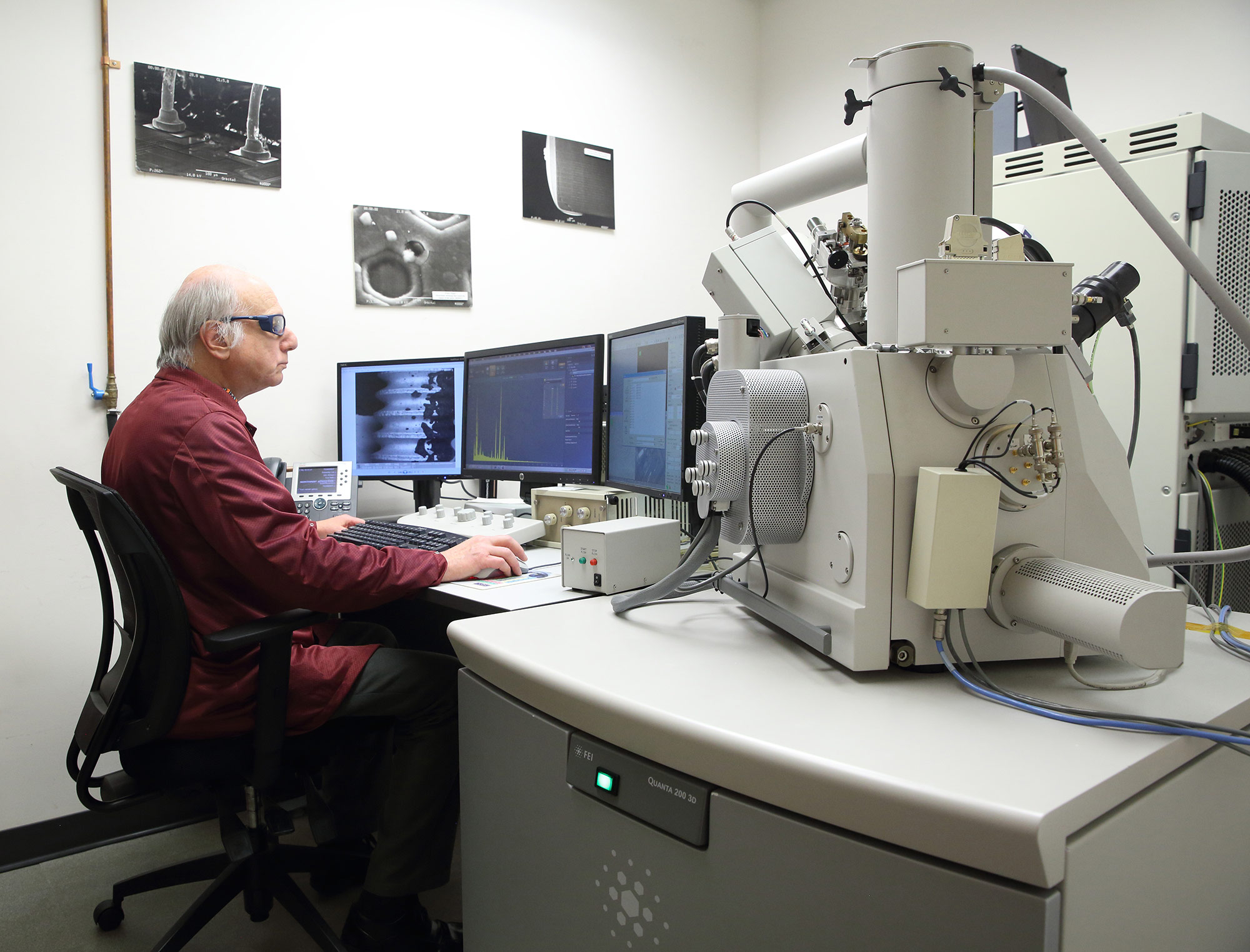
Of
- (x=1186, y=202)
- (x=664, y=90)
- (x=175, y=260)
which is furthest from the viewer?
(x=664, y=90)

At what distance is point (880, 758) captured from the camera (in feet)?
2.07

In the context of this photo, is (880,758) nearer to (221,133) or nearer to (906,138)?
(906,138)

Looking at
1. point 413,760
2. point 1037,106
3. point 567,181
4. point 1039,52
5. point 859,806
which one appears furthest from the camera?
point 567,181

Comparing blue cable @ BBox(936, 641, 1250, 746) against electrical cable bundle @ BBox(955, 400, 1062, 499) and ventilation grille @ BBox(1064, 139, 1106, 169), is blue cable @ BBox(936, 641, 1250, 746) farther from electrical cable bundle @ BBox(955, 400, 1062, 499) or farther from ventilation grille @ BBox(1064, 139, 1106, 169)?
ventilation grille @ BBox(1064, 139, 1106, 169)

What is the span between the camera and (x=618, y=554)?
1.29 meters

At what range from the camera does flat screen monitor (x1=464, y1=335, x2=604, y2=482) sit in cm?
175

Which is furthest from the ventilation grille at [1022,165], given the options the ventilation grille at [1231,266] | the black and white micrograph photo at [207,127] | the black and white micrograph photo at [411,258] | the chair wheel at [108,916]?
the chair wheel at [108,916]

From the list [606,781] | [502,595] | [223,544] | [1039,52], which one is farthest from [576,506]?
[1039,52]

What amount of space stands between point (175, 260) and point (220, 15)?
704mm

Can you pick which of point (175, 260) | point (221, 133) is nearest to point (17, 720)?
point (175, 260)

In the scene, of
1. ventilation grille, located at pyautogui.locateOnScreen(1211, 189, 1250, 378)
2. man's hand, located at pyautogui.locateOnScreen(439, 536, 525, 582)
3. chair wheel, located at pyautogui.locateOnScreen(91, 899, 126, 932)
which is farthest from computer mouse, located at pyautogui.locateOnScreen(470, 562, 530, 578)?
ventilation grille, located at pyautogui.locateOnScreen(1211, 189, 1250, 378)

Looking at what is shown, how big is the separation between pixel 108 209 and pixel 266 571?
137 cm

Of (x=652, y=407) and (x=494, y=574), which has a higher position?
(x=652, y=407)

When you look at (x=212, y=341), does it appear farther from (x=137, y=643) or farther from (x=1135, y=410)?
(x=1135, y=410)
